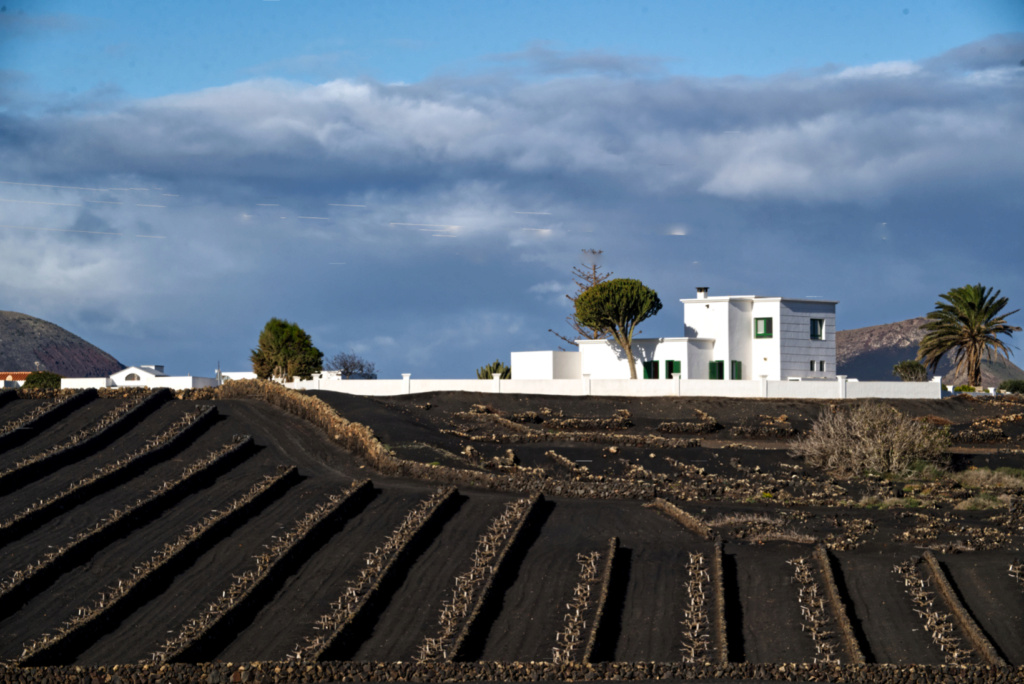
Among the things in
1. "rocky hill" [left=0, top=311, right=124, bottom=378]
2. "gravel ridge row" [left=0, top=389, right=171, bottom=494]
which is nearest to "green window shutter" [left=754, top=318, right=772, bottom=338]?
"gravel ridge row" [left=0, top=389, right=171, bottom=494]

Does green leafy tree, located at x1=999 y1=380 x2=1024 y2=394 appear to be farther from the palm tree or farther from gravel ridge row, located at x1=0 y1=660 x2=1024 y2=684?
gravel ridge row, located at x1=0 y1=660 x2=1024 y2=684

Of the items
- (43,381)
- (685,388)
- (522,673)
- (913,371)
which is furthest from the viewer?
(43,381)

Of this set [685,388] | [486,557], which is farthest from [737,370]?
[486,557]

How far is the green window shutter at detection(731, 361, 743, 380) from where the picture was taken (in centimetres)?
5484

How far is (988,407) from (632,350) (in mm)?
20362

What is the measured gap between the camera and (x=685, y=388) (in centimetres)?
5022

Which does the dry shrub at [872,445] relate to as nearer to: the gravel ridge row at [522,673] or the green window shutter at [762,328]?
the gravel ridge row at [522,673]

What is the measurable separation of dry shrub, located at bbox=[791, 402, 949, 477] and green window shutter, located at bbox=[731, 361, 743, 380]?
72.7 feet

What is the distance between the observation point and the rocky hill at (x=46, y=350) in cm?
14450

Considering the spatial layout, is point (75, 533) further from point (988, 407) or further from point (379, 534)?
point (988, 407)

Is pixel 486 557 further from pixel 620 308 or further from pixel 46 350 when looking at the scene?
pixel 46 350

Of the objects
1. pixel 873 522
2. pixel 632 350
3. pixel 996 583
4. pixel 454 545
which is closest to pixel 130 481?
pixel 454 545

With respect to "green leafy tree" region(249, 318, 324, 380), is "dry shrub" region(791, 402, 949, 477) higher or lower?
lower

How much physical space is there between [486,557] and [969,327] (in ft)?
159
